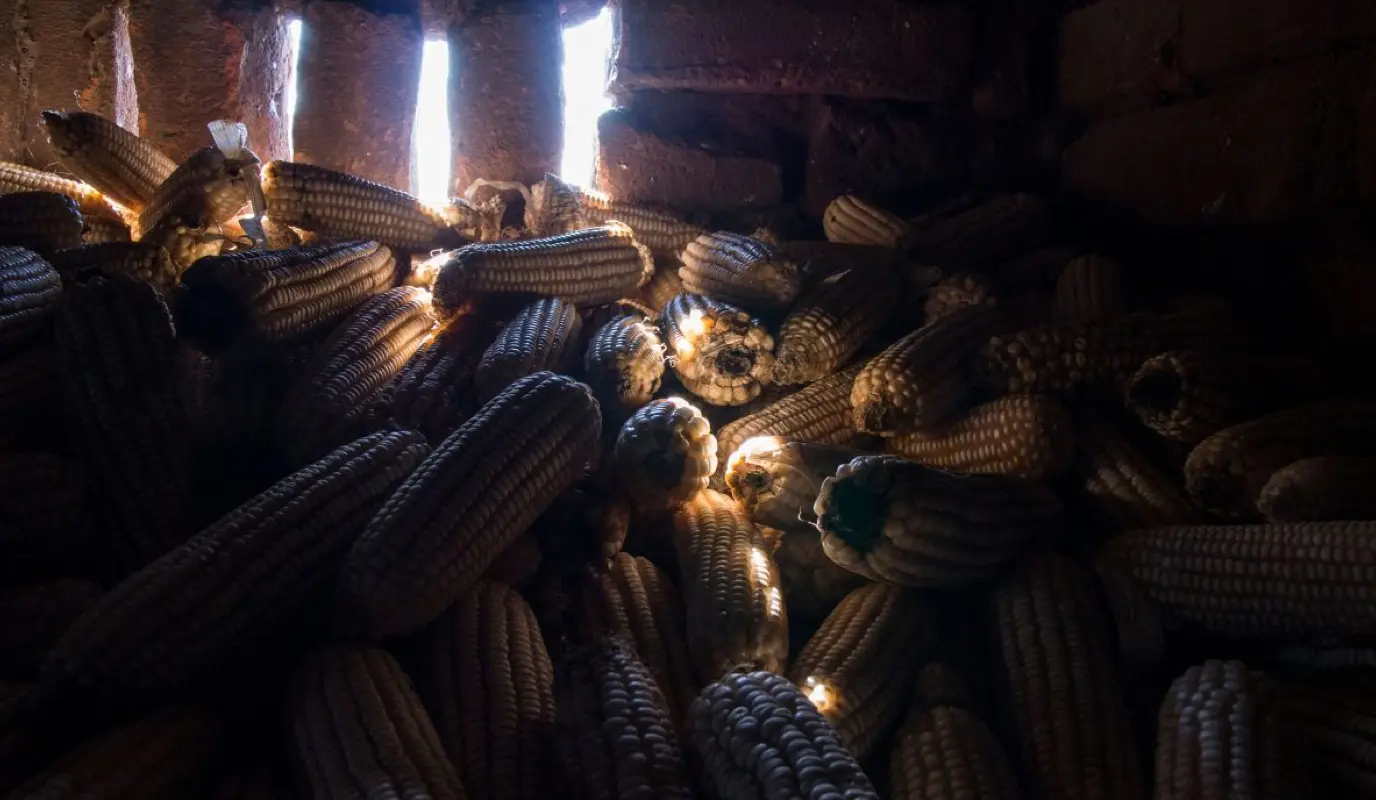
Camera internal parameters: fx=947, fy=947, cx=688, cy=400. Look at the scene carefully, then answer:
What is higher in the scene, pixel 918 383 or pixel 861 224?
pixel 861 224

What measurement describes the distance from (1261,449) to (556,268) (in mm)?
2576

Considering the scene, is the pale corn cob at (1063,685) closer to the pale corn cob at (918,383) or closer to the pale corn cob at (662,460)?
the pale corn cob at (918,383)

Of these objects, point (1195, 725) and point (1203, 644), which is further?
point (1203, 644)

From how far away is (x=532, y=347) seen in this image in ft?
11.1

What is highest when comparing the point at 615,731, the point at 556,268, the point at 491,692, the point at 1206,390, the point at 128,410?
the point at 556,268

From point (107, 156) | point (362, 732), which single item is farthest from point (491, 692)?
point (107, 156)

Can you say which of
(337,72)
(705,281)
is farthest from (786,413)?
(337,72)

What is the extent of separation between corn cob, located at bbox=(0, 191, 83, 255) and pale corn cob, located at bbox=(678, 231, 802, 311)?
94.8 inches

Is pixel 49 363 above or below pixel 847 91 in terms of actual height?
below

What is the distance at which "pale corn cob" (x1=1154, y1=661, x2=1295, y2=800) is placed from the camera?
1865 mm

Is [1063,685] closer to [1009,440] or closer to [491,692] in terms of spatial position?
[1009,440]

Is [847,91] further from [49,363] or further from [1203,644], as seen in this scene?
[49,363]

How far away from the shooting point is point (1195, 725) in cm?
202

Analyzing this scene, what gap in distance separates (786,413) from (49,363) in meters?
2.31
